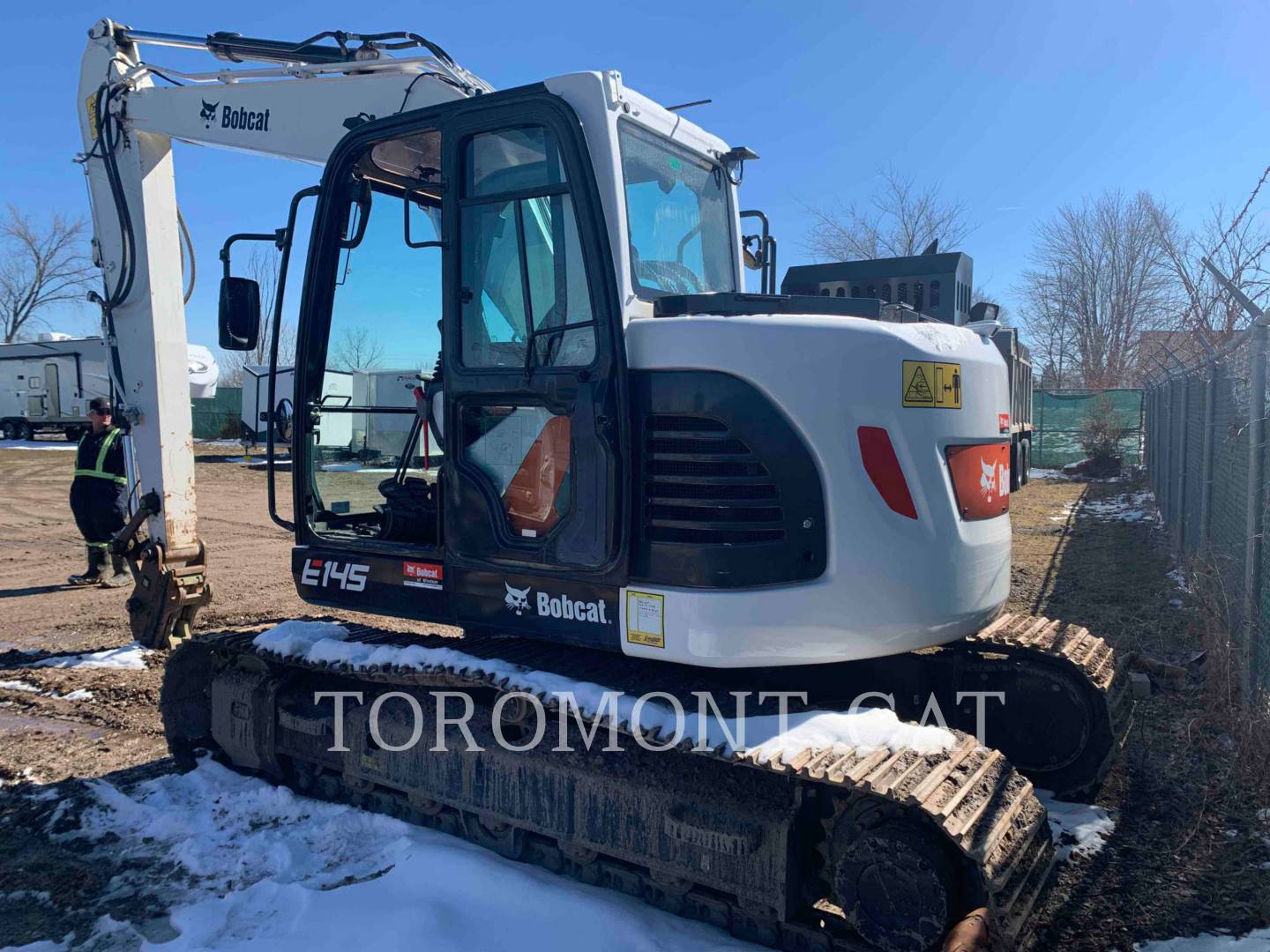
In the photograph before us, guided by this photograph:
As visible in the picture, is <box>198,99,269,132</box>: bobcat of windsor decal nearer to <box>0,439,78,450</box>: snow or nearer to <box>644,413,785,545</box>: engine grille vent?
<box>644,413,785,545</box>: engine grille vent

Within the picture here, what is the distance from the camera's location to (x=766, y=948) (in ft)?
10.7

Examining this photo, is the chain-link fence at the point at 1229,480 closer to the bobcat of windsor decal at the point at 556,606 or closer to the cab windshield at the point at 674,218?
the cab windshield at the point at 674,218

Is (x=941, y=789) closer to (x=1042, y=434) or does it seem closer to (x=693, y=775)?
(x=693, y=775)

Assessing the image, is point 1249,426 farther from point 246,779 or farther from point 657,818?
point 246,779

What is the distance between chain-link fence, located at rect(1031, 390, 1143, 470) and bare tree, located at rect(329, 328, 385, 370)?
2338 centimetres

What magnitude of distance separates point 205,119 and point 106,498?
5.47 m

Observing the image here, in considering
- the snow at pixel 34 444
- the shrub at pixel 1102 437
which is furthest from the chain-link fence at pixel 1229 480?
the snow at pixel 34 444

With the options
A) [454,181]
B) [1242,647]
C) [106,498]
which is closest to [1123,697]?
[1242,647]

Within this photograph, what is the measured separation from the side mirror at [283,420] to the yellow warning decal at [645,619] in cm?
214

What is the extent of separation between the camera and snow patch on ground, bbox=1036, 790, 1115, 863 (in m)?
3.87

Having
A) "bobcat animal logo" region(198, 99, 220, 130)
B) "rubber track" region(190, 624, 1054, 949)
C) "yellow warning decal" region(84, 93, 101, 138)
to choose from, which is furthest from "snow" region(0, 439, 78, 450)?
"rubber track" region(190, 624, 1054, 949)

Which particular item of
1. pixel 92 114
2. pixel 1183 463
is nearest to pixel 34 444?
pixel 92 114

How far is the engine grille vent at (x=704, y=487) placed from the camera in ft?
10.7

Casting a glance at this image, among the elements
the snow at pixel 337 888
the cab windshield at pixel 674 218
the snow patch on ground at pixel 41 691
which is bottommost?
the snow at pixel 337 888
